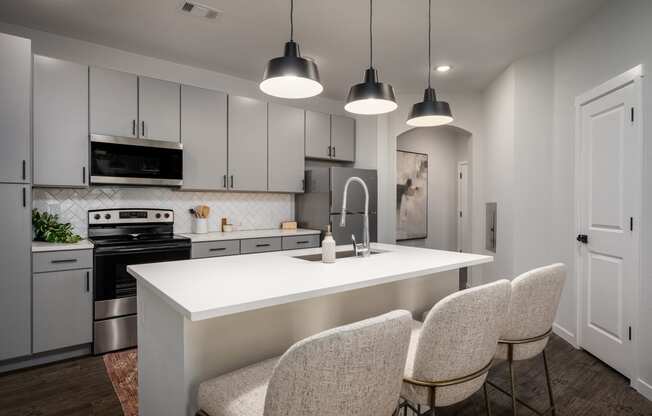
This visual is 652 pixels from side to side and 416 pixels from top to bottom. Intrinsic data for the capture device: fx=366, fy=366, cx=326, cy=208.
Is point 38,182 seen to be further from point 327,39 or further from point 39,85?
point 327,39

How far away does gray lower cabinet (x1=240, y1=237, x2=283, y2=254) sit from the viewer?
3595 millimetres

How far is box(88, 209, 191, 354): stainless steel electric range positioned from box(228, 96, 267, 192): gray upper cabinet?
960 millimetres

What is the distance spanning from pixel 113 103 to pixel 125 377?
2.20 meters

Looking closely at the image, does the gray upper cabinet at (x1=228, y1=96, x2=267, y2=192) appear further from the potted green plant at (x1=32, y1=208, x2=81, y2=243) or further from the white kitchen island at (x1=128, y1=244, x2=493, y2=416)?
→ the white kitchen island at (x1=128, y1=244, x2=493, y2=416)

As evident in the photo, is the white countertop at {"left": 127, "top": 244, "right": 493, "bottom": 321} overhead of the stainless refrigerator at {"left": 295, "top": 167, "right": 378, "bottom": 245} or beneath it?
beneath

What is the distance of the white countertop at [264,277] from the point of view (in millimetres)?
1183

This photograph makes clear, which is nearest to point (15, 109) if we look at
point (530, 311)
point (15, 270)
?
point (15, 270)

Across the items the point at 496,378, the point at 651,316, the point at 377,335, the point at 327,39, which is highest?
the point at 327,39

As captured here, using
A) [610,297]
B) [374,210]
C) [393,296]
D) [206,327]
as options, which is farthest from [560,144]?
[206,327]

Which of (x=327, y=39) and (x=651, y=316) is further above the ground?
(x=327, y=39)

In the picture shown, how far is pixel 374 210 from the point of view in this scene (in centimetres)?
460

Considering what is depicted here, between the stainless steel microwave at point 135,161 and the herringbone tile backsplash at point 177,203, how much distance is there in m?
0.31

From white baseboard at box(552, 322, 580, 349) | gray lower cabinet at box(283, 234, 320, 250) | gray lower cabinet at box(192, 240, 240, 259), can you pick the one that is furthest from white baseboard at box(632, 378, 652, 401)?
gray lower cabinet at box(192, 240, 240, 259)

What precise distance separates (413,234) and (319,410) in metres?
5.41
